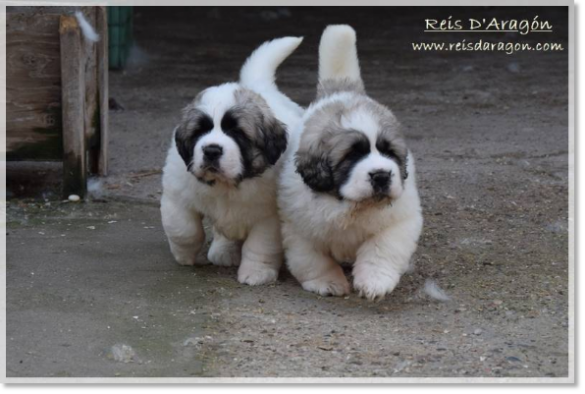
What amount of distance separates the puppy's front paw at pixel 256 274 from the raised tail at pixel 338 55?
3.14 ft

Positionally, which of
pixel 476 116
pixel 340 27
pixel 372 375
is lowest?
pixel 372 375

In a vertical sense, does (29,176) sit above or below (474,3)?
below

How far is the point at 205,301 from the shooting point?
446cm

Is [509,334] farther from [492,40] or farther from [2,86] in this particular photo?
[492,40]

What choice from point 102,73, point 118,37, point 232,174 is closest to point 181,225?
point 232,174

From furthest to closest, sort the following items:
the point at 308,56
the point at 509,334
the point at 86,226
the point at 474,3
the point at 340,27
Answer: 1. the point at 474,3
2. the point at 308,56
3. the point at 86,226
4. the point at 340,27
5. the point at 509,334

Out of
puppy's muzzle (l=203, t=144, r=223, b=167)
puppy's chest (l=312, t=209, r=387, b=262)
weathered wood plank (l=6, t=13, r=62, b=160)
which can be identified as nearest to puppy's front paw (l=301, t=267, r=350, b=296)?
puppy's chest (l=312, t=209, r=387, b=262)

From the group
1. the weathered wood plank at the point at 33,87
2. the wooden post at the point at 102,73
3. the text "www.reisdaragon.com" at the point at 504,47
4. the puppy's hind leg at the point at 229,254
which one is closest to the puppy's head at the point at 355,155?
the puppy's hind leg at the point at 229,254

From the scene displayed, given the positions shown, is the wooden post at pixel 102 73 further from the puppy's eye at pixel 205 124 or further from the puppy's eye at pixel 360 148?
the puppy's eye at pixel 360 148

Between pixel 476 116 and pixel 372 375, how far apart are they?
5.03 m

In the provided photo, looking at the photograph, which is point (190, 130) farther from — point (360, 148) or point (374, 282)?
point (374, 282)

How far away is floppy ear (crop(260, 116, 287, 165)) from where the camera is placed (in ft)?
14.7

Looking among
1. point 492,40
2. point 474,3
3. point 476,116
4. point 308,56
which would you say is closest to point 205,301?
point 476,116

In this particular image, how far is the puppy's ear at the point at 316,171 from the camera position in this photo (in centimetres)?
420
